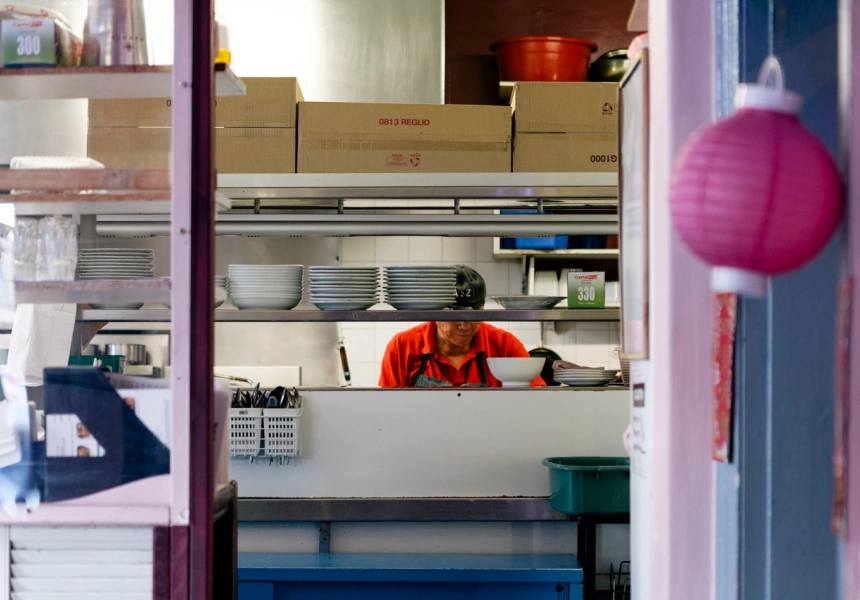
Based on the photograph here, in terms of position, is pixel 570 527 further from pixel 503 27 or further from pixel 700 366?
pixel 503 27

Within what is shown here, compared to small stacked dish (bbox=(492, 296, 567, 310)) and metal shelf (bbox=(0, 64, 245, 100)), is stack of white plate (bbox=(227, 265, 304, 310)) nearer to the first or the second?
small stacked dish (bbox=(492, 296, 567, 310))

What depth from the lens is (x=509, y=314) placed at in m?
3.17

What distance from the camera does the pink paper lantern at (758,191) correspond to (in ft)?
3.76

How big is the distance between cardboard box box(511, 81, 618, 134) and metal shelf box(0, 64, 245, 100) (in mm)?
1637

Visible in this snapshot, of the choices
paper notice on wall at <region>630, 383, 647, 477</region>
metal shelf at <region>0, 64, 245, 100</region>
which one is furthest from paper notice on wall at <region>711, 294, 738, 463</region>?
metal shelf at <region>0, 64, 245, 100</region>

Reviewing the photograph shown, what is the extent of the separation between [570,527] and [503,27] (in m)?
2.73

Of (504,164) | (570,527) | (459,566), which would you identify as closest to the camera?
(459,566)

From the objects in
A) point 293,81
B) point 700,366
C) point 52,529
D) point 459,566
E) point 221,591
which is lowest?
point 459,566

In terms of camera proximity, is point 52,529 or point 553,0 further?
point 553,0

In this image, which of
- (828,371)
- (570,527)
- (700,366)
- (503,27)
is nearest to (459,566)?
(570,527)

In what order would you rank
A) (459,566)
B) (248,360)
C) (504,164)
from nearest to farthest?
(459,566) → (504,164) → (248,360)

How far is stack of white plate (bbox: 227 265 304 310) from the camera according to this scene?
3260 millimetres

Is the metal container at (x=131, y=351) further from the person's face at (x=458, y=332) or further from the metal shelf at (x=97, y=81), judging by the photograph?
the metal shelf at (x=97, y=81)

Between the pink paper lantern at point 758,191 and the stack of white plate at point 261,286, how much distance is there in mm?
2229
